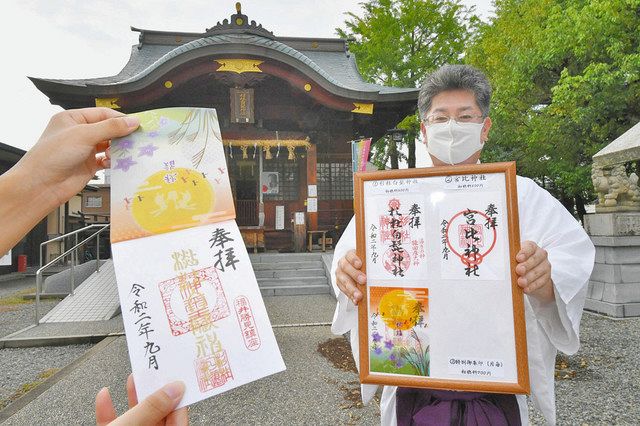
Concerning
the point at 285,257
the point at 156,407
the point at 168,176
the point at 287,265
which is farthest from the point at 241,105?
the point at 156,407

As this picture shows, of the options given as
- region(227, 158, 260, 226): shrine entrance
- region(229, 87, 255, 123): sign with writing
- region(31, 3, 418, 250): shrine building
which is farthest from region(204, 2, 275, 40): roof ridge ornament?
region(227, 158, 260, 226): shrine entrance

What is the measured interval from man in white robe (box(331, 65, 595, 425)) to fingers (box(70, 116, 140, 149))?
40.8 inches

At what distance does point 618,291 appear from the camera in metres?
6.26

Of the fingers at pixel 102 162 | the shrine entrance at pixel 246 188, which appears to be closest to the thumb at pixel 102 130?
the fingers at pixel 102 162

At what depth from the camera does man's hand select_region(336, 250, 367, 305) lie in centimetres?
161

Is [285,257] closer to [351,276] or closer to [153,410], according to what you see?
[351,276]

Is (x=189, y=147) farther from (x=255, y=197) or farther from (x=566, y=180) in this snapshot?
(x=566, y=180)

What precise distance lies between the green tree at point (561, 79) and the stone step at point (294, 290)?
8804mm

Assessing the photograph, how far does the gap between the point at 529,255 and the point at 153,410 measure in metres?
1.40

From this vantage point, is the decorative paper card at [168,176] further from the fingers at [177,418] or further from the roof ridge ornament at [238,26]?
the roof ridge ornament at [238,26]

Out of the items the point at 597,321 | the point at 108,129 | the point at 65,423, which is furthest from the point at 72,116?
the point at 597,321

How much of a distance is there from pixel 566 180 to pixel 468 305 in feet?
48.9

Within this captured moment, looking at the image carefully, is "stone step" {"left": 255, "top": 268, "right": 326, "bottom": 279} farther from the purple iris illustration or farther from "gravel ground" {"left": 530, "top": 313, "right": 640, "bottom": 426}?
the purple iris illustration

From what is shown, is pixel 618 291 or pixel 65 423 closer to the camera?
pixel 65 423
